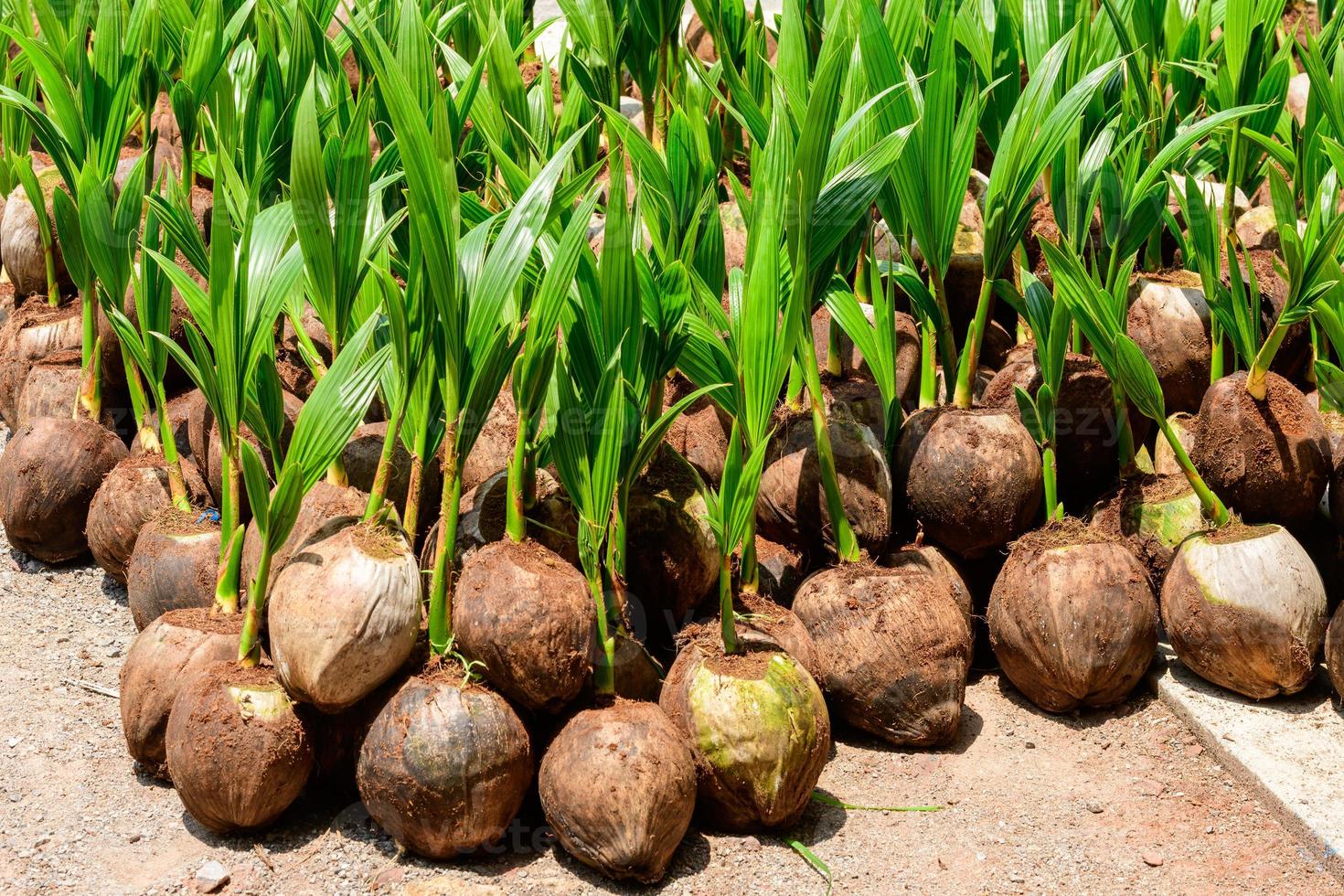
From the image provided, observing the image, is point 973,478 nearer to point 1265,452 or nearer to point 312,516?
point 1265,452

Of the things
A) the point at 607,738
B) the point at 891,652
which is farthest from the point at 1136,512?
the point at 607,738

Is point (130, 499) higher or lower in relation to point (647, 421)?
lower

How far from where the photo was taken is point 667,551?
2072 millimetres

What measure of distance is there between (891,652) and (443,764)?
0.75 m

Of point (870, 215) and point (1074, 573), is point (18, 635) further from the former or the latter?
point (1074, 573)

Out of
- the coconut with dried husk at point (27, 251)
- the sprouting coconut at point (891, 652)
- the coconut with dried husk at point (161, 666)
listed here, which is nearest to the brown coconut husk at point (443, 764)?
the coconut with dried husk at point (161, 666)

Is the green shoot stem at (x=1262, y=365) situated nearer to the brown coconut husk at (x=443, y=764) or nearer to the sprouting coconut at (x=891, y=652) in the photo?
the sprouting coconut at (x=891, y=652)

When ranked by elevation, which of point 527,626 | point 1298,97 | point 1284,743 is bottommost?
point 1284,743

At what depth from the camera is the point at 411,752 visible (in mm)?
1769

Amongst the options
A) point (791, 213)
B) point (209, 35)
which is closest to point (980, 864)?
point (791, 213)

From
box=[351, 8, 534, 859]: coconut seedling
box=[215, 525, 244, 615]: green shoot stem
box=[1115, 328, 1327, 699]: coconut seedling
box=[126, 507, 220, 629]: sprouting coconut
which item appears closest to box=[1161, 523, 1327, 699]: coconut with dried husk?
box=[1115, 328, 1327, 699]: coconut seedling

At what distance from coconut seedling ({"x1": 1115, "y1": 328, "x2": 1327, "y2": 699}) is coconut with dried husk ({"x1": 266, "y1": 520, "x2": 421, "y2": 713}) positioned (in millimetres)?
1236

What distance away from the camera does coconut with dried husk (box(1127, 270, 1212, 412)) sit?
250cm

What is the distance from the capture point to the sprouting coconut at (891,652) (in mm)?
2062
